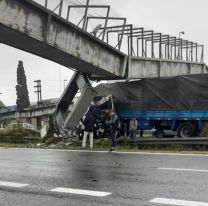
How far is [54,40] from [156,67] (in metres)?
11.3

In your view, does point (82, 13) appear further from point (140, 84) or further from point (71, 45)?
point (140, 84)

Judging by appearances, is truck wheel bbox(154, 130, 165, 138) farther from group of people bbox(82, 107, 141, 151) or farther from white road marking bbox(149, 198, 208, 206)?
→ white road marking bbox(149, 198, 208, 206)

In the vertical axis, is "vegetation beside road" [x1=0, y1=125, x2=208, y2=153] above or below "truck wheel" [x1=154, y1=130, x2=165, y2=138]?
below

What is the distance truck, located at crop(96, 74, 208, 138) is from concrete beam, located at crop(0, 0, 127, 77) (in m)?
1.37

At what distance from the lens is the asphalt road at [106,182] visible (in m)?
7.96

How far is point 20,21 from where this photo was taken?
18062 mm

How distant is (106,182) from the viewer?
974 cm

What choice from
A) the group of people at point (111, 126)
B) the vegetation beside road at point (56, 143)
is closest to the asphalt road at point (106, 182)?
the vegetation beside road at point (56, 143)

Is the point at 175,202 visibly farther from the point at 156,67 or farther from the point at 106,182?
the point at 156,67

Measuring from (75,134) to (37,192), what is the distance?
49.7 ft

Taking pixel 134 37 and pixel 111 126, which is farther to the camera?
pixel 134 37

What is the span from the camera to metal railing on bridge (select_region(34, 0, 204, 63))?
22078 millimetres

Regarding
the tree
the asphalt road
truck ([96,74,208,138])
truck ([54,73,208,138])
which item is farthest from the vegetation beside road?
the tree

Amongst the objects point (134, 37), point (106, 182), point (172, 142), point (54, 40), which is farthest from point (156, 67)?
point (106, 182)
